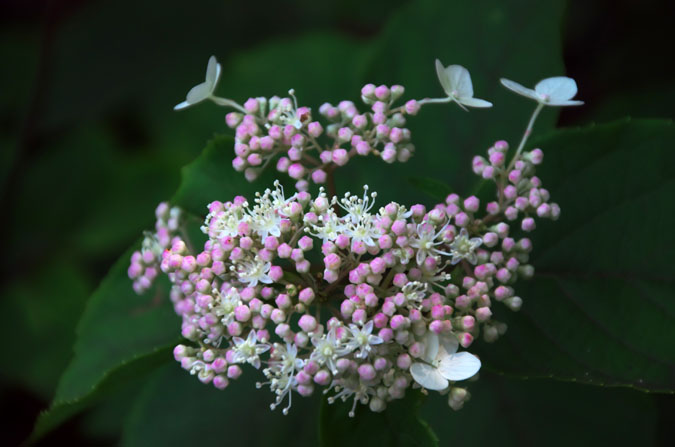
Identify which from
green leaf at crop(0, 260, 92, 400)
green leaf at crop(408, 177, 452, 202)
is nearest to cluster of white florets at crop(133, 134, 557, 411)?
green leaf at crop(408, 177, 452, 202)

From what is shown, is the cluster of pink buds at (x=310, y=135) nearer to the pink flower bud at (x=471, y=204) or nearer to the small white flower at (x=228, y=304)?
the pink flower bud at (x=471, y=204)

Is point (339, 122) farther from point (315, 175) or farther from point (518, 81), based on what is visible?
point (518, 81)

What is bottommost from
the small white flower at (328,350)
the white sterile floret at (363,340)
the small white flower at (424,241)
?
the small white flower at (328,350)

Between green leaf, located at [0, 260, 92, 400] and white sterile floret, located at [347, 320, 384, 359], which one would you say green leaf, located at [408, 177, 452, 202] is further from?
green leaf, located at [0, 260, 92, 400]

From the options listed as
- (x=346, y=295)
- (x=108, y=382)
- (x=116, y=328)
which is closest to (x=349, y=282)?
(x=346, y=295)

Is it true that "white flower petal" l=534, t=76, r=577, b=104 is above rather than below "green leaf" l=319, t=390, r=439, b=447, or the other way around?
above

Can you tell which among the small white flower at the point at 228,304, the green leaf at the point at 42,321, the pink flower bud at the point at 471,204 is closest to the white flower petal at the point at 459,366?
the pink flower bud at the point at 471,204

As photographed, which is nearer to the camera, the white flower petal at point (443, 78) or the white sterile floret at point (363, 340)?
the white sterile floret at point (363, 340)

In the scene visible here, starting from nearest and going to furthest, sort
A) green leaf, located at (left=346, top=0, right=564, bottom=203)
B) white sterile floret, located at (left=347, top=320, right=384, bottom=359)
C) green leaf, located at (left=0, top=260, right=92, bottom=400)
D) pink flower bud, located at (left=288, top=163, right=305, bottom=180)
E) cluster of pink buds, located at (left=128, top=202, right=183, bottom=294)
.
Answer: white sterile floret, located at (left=347, top=320, right=384, bottom=359), pink flower bud, located at (left=288, top=163, right=305, bottom=180), cluster of pink buds, located at (left=128, top=202, right=183, bottom=294), green leaf, located at (left=346, top=0, right=564, bottom=203), green leaf, located at (left=0, top=260, right=92, bottom=400)
